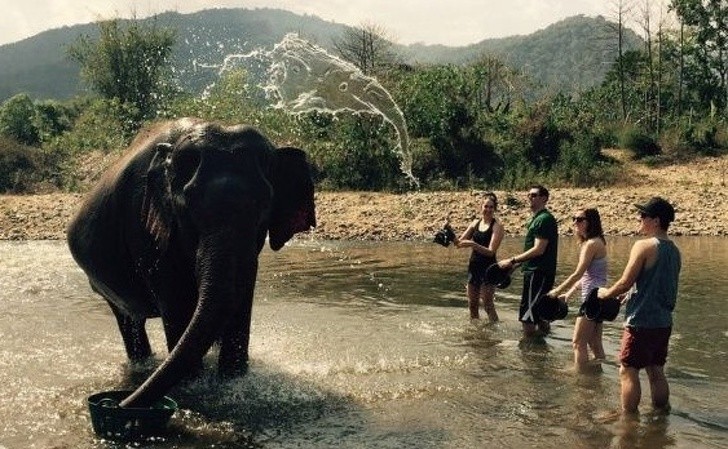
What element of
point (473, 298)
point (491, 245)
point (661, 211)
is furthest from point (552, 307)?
point (661, 211)

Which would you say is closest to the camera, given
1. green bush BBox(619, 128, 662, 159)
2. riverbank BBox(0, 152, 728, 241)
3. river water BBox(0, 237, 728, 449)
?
river water BBox(0, 237, 728, 449)

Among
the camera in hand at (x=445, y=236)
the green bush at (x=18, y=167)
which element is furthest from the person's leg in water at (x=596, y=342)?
the green bush at (x=18, y=167)

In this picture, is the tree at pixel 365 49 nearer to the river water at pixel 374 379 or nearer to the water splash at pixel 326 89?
the water splash at pixel 326 89

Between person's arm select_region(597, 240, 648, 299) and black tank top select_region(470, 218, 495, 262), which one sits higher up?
person's arm select_region(597, 240, 648, 299)

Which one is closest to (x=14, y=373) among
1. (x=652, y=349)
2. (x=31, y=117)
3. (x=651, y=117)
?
(x=652, y=349)

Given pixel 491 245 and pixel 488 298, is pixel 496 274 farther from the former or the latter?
pixel 488 298

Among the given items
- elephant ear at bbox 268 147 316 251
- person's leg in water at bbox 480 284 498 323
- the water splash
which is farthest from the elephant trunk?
the water splash

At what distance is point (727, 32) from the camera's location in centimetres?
4969

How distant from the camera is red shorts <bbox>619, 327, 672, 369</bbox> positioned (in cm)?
686

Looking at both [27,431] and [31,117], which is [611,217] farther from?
[31,117]

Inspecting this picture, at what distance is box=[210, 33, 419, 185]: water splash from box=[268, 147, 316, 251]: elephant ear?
25102 mm

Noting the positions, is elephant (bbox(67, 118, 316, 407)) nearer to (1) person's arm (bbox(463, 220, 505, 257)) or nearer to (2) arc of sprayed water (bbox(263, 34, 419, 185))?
(1) person's arm (bbox(463, 220, 505, 257))

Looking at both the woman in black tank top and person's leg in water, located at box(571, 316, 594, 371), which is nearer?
person's leg in water, located at box(571, 316, 594, 371)

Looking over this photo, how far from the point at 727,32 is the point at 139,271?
49.6 metres
